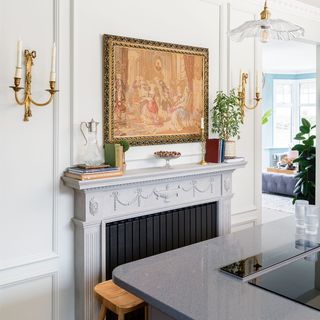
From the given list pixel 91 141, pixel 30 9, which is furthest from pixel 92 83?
pixel 30 9

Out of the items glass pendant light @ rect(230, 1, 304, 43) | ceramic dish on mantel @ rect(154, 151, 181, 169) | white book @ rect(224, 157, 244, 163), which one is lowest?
white book @ rect(224, 157, 244, 163)

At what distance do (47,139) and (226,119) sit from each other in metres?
1.50

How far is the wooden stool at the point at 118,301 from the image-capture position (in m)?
2.10

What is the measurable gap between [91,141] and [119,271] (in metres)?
1.15

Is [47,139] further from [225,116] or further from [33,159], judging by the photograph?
[225,116]

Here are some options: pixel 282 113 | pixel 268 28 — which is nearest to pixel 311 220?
pixel 268 28

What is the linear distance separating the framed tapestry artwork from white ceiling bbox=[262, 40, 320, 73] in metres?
3.49

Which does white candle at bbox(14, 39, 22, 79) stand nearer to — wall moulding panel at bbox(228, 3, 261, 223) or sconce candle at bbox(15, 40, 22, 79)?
sconce candle at bbox(15, 40, 22, 79)

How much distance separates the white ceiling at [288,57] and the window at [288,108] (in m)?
0.36

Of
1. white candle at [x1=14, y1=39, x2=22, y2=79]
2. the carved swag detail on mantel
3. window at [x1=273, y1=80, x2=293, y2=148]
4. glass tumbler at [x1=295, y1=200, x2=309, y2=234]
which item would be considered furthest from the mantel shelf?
window at [x1=273, y1=80, x2=293, y2=148]

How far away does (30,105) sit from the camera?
2369 mm

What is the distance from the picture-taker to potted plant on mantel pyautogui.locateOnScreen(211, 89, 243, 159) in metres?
3.28

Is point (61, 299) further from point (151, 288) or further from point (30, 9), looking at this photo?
point (30, 9)

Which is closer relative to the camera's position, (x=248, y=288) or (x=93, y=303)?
(x=248, y=288)
